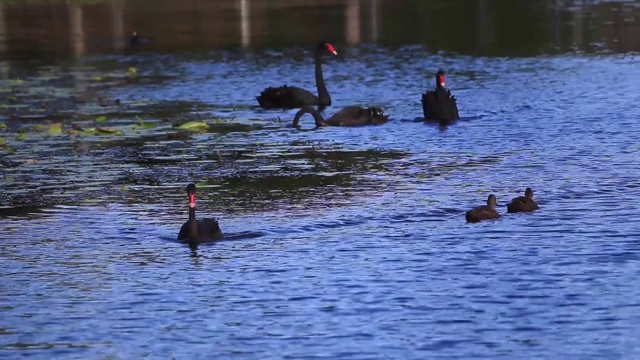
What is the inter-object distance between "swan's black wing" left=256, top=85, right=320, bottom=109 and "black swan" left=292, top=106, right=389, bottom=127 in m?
2.92

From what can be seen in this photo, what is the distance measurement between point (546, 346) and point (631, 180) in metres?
8.73

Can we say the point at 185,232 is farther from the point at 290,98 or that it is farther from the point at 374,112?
the point at 290,98

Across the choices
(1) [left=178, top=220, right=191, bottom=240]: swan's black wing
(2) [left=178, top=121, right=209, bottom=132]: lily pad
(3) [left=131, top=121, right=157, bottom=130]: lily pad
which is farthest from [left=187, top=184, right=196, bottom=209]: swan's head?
(3) [left=131, top=121, right=157, bottom=130]: lily pad

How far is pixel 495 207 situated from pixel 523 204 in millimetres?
369

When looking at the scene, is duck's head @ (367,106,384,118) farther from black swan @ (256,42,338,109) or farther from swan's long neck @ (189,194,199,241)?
swan's long neck @ (189,194,199,241)

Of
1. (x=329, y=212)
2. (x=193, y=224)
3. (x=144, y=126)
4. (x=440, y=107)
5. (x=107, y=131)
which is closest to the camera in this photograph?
(x=193, y=224)

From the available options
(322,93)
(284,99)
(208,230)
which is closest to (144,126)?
(284,99)

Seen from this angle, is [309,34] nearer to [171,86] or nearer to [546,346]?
[171,86]

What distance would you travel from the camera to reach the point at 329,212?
20.7m

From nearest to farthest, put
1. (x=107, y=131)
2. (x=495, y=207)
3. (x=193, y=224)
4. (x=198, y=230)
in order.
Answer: (x=193, y=224) → (x=198, y=230) → (x=495, y=207) → (x=107, y=131)

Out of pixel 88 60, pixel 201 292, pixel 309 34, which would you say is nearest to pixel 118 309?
pixel 201 292

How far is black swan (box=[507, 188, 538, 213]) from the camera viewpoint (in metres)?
19.7

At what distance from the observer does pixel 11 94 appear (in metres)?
39.2

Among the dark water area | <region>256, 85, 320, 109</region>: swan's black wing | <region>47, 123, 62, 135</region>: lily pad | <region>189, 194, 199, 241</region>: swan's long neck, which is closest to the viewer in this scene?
the dark water area
